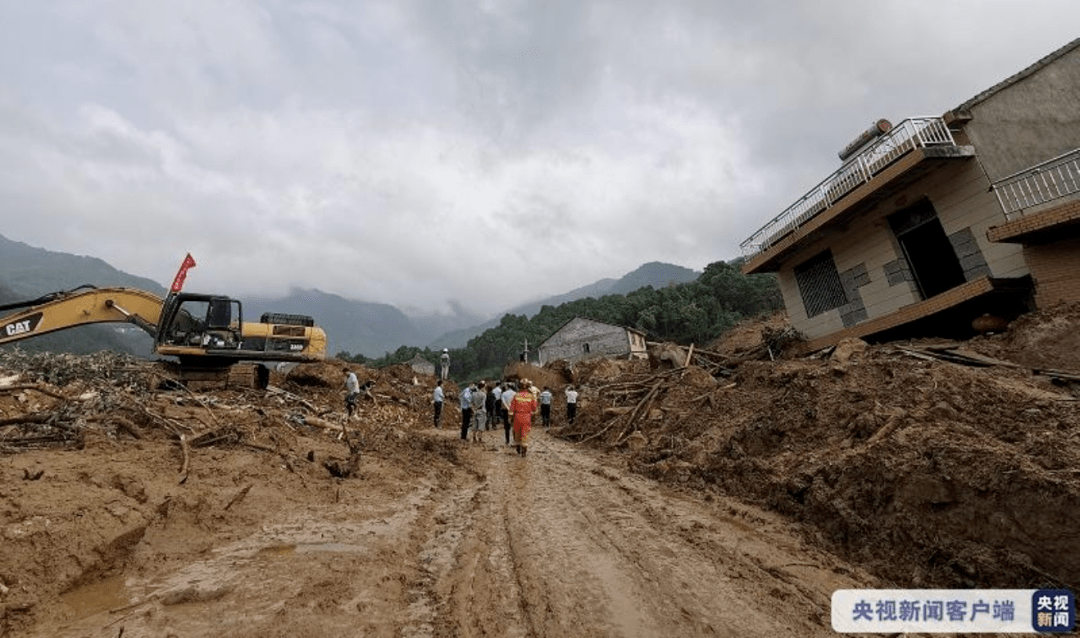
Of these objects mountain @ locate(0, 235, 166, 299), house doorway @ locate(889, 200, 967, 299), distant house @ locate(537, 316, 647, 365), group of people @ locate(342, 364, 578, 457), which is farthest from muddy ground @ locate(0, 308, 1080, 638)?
mountain @ locate(0, 235, 166, 299)

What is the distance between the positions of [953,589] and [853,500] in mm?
1198

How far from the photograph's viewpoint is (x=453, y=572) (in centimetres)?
372

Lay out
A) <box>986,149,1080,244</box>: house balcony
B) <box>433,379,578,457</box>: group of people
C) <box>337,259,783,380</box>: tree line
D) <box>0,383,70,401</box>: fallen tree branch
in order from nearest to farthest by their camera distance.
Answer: <box>0,383,70,401</box>: fallen tree branch, <box>986,149,1080,244</box>: house balcony, <box>433,379,578,457</box>: group of people, <box>337,259,783,380</box>: tree line

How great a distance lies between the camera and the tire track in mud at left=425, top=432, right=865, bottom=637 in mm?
2902

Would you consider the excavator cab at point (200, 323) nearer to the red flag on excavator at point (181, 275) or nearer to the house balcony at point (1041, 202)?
the red flag on excavator at point (181, 275)

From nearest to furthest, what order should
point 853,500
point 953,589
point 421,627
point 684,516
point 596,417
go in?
point 421,627 < point 953,589 < point 853,500 < point 684,516 < point 596,417

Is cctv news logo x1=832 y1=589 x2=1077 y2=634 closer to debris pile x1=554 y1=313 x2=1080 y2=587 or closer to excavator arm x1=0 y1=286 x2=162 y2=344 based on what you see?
debris pile x1=554 y1=313 x2=1080 y2=587

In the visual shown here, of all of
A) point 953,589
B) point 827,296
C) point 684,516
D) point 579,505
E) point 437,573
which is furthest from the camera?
point 827,296

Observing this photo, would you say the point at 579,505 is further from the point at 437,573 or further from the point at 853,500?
the point at 853,500

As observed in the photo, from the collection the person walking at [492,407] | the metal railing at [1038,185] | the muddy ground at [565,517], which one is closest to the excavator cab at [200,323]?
the muddy ground at [565,517]

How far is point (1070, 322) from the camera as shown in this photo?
7.49 m

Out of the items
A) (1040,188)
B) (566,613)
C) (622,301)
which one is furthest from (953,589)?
(622,301)

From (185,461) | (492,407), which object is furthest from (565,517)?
(492,407)

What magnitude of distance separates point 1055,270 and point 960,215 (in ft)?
7.92
